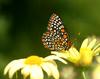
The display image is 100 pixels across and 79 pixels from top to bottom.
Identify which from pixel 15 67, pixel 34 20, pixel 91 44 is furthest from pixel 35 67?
pixel 34 20

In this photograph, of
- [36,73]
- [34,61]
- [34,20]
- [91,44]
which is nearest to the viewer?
[36,73]

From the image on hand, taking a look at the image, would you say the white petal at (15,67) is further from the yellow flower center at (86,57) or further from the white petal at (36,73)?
the yellow flower center at (86,57)

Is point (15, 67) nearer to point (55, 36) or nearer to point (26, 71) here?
point (26, 71)

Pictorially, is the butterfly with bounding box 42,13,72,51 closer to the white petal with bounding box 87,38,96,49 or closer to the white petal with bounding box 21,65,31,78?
the white petal with bounding box 87,38,96,49

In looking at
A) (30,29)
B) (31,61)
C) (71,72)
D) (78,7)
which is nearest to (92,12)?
(78,7)

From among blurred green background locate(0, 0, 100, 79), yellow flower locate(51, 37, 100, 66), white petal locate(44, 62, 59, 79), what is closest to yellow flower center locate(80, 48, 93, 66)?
yellow flower locate(51, 37, 100, 66)

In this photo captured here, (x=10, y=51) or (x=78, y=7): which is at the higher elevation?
(x=78, y=7)

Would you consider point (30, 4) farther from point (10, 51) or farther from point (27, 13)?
point (10, 51)
